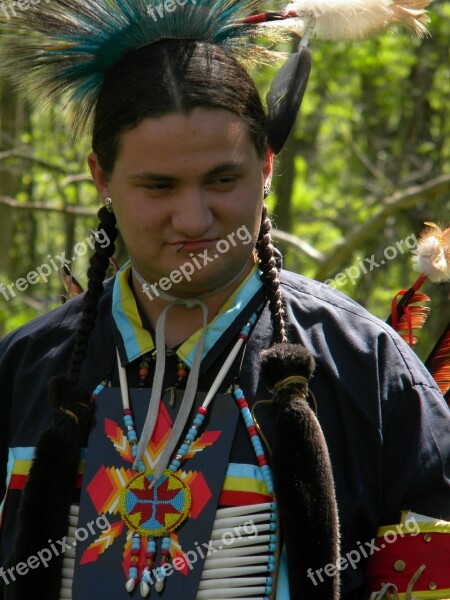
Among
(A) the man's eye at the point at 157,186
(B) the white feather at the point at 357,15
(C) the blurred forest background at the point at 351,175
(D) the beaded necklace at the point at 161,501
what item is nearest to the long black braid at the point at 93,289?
(D) the beaded necklace at the point at 161,501

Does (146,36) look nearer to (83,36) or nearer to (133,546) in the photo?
(83,36)

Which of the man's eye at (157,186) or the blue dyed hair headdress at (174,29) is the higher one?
the blue dyed hair headdress at (174,29)

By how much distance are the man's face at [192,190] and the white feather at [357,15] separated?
0.38 meters

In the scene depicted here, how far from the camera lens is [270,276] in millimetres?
2508

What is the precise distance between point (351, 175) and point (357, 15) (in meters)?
9.43

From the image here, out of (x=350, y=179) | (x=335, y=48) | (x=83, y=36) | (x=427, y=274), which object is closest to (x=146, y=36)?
(x=83, y=36)

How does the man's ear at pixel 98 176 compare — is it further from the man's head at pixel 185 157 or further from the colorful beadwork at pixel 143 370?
the colorful beadwork at pixel 143 370

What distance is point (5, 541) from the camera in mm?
2482

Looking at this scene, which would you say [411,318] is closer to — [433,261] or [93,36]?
[433,261]

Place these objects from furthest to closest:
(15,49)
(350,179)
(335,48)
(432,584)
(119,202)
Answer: (350,179)
(335,48)
(15,49)
(119,202)
(432,584)

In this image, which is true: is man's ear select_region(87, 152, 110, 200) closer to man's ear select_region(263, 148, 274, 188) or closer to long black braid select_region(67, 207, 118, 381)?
long black braid select_region(67, 207, 118, 381)

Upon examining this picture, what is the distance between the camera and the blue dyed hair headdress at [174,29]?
8.13 feet

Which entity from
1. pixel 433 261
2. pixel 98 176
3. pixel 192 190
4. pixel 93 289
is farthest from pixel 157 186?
pixel 433 261

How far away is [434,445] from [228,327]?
552mm
